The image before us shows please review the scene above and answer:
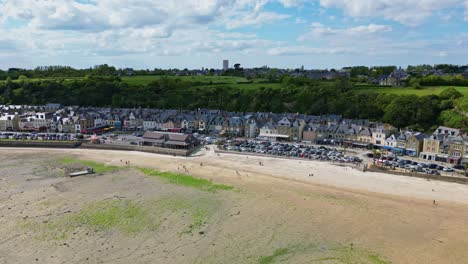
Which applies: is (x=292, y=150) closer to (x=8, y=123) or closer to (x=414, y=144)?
(x=414, y=144)

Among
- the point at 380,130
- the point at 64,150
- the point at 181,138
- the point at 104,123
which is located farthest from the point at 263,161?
the point at 104,123

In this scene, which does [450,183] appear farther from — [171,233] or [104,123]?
[104,123]

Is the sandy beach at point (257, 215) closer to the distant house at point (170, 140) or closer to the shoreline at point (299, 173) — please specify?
the shoreline at point (299, 173)

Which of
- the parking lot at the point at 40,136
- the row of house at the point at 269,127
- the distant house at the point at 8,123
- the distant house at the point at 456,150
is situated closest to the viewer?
the distant house at the point at 456,150

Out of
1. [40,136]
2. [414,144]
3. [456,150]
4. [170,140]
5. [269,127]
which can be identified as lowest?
[40,136]

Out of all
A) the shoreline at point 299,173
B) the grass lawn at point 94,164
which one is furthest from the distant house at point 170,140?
the grass lawn at point 94,164

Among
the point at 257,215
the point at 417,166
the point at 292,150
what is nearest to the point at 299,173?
the point at 292,150

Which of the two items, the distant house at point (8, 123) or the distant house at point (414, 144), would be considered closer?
the distant house at point (414, 144)

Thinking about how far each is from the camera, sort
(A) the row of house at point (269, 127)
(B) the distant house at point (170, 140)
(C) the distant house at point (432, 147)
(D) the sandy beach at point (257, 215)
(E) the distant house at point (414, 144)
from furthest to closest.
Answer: (B) the distant house at point (170, 140) < (E) the distant house at point (414, 144) < (A) the row of house at point (269, 127) < (C) the distant house at point (432, 147) < (D) the sandy beach at point (257, 215)
